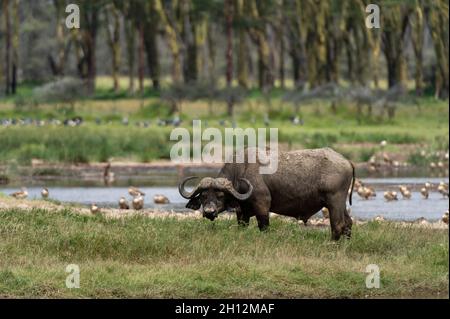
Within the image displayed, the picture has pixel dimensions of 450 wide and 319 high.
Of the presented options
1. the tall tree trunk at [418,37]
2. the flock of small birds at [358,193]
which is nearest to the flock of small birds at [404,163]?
the flock of small birds at [358,193]

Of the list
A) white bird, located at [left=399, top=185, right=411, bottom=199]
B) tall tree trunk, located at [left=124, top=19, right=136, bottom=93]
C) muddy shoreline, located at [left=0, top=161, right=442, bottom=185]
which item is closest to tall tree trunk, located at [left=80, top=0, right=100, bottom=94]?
tall tree trunk, located at [left=124, top=19, right=136, bottom=93]

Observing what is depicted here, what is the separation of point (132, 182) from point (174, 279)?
20.9 meters

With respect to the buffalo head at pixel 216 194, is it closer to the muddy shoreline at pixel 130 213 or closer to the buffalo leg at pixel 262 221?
the buffalo leg at pixel 262 221

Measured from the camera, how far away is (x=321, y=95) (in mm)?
51625

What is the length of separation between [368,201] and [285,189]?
37.1 ft

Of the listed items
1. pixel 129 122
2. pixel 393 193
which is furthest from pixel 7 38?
pixel 393 193

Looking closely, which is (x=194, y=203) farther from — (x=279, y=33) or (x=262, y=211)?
(x=279, y=33)

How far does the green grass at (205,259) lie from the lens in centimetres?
1419

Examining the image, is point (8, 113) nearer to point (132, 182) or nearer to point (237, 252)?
point (132, 182)

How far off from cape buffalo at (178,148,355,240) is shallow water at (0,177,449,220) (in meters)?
6.52

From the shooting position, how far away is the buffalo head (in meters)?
17.1

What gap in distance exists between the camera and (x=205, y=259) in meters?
15.5

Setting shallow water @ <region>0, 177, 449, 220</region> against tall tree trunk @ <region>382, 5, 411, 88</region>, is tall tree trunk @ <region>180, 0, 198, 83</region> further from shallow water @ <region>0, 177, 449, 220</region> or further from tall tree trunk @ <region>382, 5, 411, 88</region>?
shallow water @ <region>0, 177, 449, 220</region>

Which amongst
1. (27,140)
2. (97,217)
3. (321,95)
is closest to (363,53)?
(321,95)
